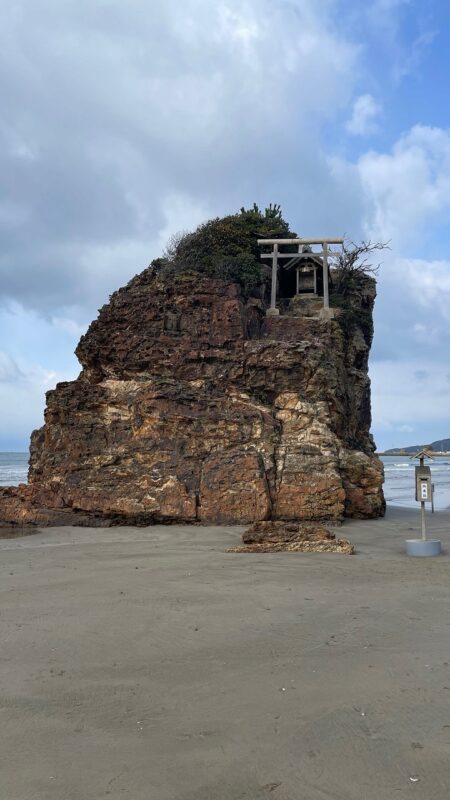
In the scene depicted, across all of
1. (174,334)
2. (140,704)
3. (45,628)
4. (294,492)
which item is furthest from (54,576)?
(174,334)

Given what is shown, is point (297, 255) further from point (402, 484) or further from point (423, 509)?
point (402, 484)

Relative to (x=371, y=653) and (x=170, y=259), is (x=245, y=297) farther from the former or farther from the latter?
(x=371, y=653)

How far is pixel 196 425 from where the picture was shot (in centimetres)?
1437

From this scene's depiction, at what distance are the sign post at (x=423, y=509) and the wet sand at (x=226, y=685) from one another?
62.3 inches

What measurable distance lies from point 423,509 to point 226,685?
287 inches

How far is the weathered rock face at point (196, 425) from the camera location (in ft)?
44.4

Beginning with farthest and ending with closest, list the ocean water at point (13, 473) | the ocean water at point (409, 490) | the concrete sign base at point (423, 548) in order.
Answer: the ocean water at point (13, 473) → the ocean water at point (409, 490) → the concrete sign base at point (423, 548)

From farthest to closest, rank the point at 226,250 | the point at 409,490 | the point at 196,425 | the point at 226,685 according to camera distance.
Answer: the point at 409,490, the point at 226,250, the point at 196,425, the point at 226,685

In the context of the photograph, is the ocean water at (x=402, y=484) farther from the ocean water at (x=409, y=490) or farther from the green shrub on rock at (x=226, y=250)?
the green shrub on rock at (x=226, y=250)

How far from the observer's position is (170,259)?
21328 millimetres

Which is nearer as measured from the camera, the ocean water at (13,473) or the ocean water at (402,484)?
the ocean water at (402,484)

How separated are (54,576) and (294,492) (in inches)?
268

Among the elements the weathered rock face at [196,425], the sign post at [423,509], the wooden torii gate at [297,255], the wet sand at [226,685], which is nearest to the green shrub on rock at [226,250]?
the wooden torii gate at [297,255]

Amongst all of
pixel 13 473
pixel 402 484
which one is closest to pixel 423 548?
pixel 402 484
